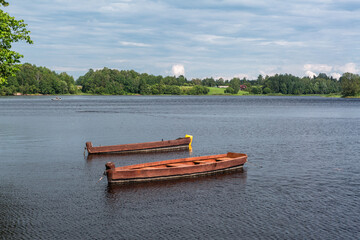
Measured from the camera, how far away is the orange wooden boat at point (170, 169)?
101ft

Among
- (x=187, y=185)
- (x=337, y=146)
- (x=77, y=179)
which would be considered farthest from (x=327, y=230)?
(x=337, y=146)

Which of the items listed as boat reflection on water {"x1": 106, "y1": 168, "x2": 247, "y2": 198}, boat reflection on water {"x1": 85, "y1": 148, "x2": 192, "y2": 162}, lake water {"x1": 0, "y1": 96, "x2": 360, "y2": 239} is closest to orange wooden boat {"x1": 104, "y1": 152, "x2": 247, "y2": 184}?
boat reflection on water {"x1": 106, "y1": 168, "x2": 247, "y2": 198}

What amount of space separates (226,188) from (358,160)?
65.5ft

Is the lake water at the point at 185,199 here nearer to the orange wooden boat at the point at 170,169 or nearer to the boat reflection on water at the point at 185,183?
the boat reflection on water at the point at 185,183

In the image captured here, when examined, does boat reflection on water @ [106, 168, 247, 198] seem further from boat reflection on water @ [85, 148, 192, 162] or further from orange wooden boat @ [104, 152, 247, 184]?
boat reflection on water @ [85, 148, 192, 162]

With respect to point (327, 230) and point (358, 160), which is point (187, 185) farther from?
point (358, 160)

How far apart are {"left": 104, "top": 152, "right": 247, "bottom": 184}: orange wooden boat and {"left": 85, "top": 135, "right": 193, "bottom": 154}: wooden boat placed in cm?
1198

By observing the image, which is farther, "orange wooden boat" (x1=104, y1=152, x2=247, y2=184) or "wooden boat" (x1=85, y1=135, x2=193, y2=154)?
"wooden boat" (x1=85, y1=135, x2=193, y2=154)

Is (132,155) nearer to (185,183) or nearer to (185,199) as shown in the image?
(185,183)

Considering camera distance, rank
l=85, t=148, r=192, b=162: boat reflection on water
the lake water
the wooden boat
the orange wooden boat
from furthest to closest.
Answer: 1. the wooden boat
2. l=85, t=148, r=192, b=162: boat reflection on water
3. the orange wooden boat
4. the lake water

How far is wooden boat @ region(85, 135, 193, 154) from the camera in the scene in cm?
4535

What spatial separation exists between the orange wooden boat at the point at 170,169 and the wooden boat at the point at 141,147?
12.0 m

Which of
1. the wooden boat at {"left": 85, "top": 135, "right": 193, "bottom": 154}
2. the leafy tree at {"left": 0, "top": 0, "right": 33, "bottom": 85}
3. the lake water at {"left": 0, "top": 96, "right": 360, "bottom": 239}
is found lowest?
the lake water at {"left": 0, "top": 96, "right": 360, "bottom": 239}

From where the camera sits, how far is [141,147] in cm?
4794
